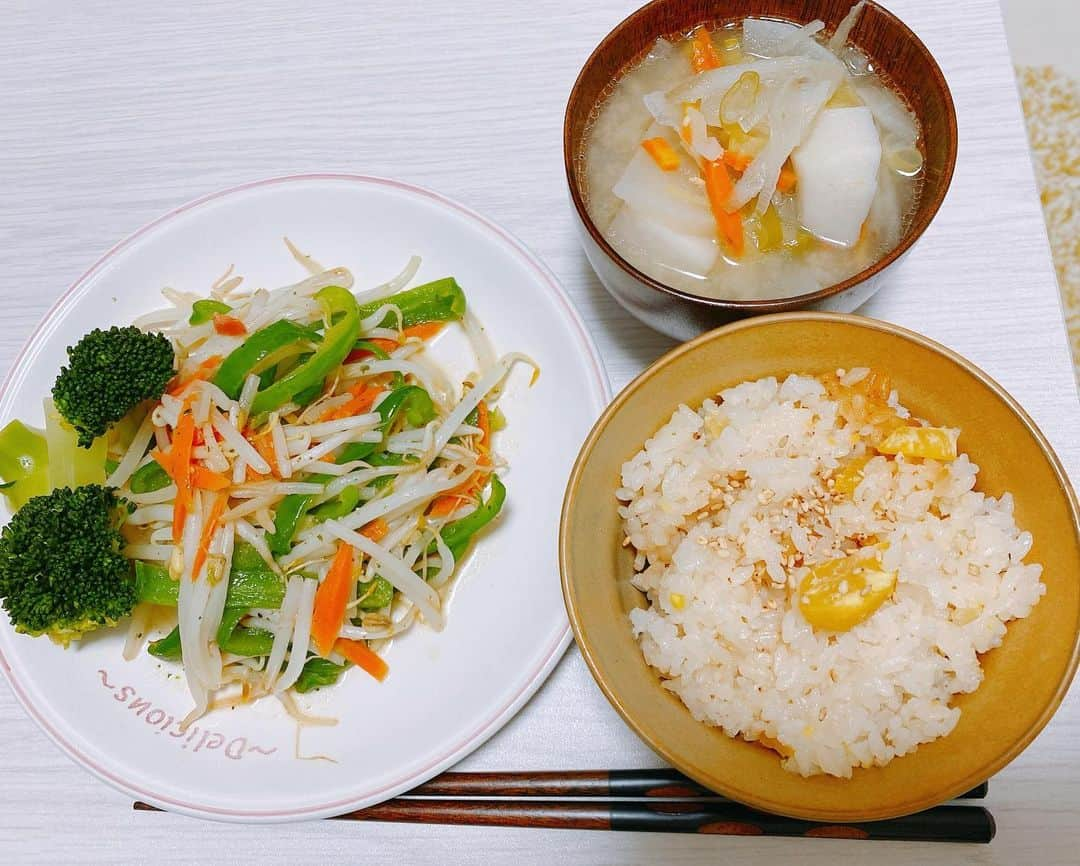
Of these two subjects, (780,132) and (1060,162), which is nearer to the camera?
(780,132)

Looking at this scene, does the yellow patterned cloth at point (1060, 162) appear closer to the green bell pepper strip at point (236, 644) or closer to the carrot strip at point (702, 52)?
the carrot strip at point (702, 52)

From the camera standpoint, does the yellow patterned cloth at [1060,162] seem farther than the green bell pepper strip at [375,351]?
Yes

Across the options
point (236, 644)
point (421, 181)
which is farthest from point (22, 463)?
point (421, 181)

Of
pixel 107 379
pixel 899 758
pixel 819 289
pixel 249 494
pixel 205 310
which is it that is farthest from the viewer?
pixel 205 310

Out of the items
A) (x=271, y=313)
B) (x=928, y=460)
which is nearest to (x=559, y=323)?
(x=271, y=313)

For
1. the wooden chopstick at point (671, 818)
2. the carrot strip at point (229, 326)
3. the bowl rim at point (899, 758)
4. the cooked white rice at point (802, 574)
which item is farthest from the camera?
the carrot strip at point (229, 326)

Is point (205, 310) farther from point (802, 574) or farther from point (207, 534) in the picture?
point (802, 574)

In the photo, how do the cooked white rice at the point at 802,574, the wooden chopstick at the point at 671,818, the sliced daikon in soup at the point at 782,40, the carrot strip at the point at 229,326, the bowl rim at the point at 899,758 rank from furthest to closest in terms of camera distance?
the carrot strip at the point at 229,326 → the sliced daikon in soup at the point at 782,40 → the wooden chopstick at the point at 671,818 → the cooked white rice at the point at 802,574 → the bowl rim at the point at 899,758

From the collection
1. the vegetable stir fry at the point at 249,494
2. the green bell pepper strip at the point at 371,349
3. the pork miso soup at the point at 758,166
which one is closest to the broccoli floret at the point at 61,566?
the vegetable stir fry at the point at 249,494
